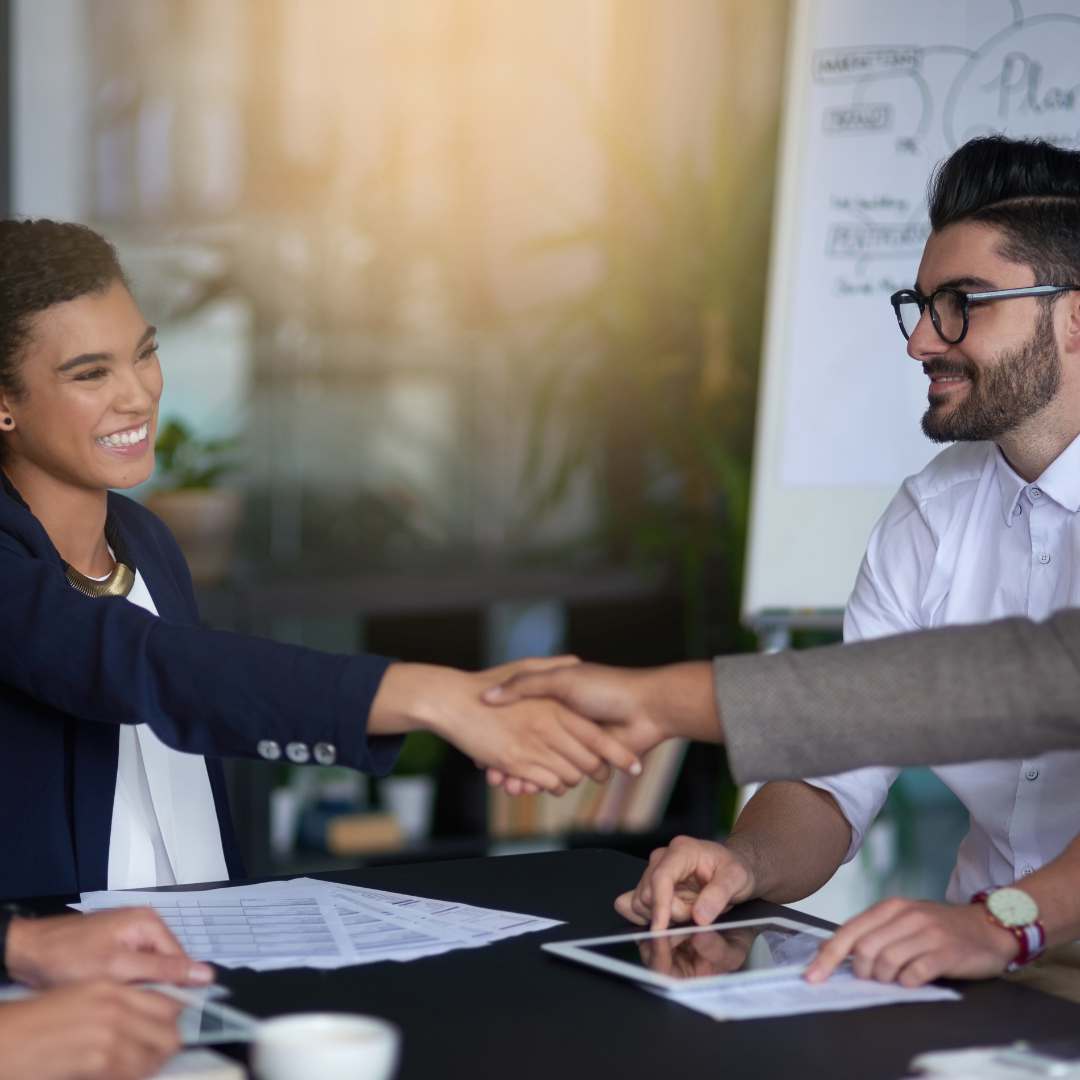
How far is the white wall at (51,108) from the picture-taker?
11.3 feet

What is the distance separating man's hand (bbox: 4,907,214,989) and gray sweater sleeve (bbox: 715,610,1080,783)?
497mm

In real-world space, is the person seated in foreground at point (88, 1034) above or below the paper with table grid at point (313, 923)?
above

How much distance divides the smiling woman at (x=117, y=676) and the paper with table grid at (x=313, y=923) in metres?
0.14

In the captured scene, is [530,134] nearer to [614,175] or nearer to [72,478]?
[614,175]

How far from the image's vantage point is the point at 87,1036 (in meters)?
0.88

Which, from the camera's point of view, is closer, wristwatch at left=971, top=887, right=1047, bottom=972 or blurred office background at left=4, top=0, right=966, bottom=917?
wristwatch at left=971, top=887, right=1047, bottom=972

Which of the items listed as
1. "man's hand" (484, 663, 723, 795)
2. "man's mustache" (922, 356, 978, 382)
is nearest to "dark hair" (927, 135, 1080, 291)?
"man's mustache" (922, 356, 978, 382)

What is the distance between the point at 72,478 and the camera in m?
1.89

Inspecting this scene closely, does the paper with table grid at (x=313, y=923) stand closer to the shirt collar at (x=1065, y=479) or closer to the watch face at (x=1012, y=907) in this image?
the watch face at (x=1012, y=907)

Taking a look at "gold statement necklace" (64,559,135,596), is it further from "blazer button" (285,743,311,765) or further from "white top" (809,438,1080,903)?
"white top" (809,438,1080,903)

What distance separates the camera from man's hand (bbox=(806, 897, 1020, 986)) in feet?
3.70

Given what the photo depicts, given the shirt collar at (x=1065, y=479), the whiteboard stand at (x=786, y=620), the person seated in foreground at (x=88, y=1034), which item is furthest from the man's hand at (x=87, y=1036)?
the whiteboard stand at (x=786, y=620)

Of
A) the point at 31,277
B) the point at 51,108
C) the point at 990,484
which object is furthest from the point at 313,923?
the point at 51,108

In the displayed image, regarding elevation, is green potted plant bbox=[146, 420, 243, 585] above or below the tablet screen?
above
